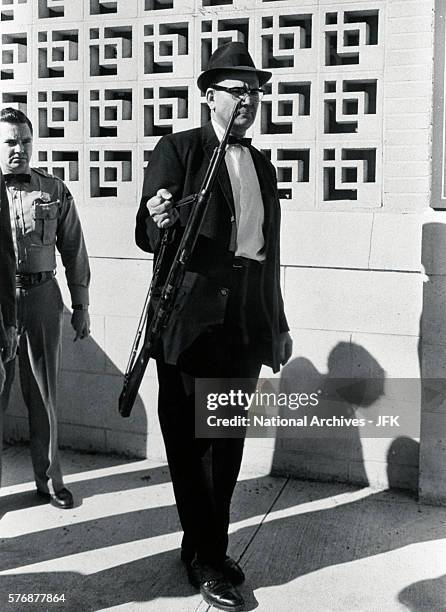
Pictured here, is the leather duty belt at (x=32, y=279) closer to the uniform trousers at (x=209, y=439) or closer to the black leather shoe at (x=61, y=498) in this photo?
the uniform trousers at (x=209, y=439)

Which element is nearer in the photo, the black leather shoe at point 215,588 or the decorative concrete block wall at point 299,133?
the black leather shoe at point 215,588

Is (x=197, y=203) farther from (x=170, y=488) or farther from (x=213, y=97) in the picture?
(x=170, y=488)

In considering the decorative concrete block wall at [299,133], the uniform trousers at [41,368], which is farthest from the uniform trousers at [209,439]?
the decorative concrete block wall at [299,133]

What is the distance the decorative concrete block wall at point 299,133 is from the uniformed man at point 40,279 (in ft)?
1.13

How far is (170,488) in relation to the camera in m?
3.47

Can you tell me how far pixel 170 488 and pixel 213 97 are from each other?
65.2 inches

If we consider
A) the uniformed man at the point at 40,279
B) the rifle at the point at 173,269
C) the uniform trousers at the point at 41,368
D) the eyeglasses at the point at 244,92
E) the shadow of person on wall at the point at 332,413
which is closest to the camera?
the rifle at the point at 173,269

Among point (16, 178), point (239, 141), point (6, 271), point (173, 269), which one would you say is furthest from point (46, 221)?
point (239, 141)

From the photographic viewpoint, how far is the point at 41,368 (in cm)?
323

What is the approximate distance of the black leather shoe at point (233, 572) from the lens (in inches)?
107

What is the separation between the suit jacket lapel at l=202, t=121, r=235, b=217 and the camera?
2709mm

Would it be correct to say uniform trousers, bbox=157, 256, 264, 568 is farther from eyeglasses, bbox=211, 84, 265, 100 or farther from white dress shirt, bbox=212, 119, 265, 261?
eyeglasses, bbox=211, 84, 265, 100

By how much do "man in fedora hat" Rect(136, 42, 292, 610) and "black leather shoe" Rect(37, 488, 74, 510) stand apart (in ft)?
2.11

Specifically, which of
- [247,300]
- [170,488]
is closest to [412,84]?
[247,300]
